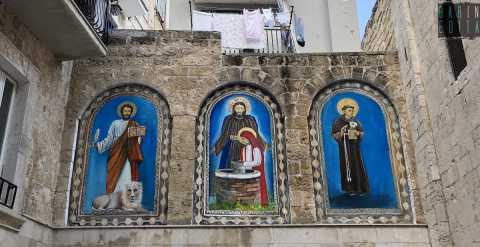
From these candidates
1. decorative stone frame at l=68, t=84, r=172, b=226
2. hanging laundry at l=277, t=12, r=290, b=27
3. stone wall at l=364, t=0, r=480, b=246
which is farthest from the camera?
hanging laundry at l=277, t=12, r=290, b=27

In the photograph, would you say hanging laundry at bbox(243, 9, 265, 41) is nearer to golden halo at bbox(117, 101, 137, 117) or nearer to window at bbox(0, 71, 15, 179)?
golden halo at bbox(117, 101, 137, 117)

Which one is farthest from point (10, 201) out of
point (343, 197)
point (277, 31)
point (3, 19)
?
point (277, 31)

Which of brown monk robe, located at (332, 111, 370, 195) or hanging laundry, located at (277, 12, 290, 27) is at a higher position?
hanging laundry, located at (277, 12, 290, 27)

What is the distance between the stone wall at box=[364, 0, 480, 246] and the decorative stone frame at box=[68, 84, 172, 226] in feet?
14.2

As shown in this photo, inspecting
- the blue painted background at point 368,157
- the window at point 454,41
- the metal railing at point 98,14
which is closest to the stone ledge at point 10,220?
the metal railing at point 98,14

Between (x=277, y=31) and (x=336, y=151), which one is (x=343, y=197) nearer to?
(x=336, y=151)

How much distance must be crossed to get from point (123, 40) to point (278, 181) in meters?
3.97

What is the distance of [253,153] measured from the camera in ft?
28.2

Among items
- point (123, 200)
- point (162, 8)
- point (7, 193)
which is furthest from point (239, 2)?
point (7, 193)

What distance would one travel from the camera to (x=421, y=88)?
8.38m

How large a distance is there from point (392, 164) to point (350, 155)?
2.46 ft

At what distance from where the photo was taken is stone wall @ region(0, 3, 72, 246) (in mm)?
6918

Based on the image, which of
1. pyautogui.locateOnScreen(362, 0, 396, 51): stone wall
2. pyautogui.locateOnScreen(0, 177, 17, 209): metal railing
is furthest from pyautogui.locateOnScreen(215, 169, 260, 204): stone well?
pyautogui.locateOnScreen(362, 0, 396, 51): stone wall

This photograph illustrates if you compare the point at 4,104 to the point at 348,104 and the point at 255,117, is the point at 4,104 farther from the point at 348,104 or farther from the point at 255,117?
the point at 348,104
